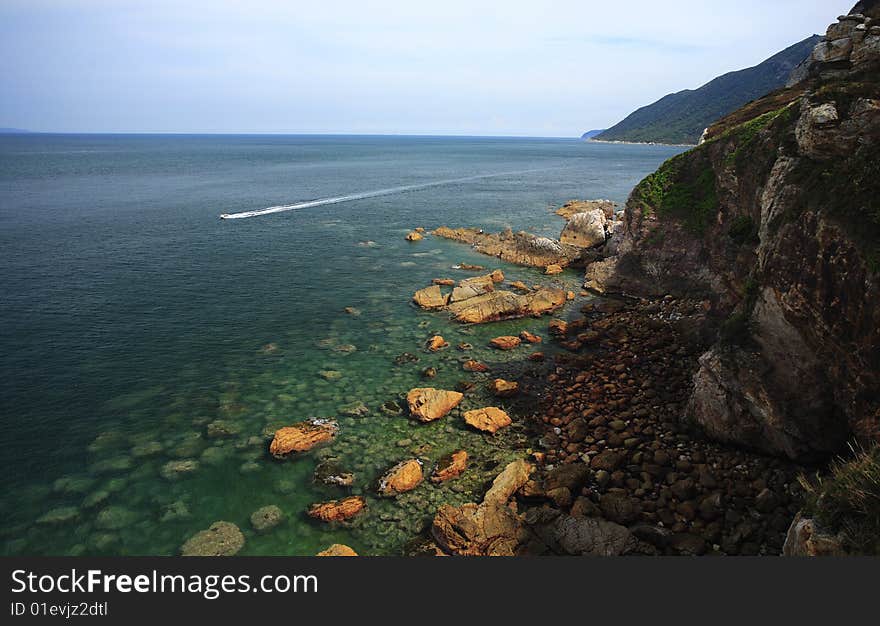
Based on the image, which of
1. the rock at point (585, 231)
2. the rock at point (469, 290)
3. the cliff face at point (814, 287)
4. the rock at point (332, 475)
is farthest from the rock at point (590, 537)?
the rock at point (585, 231)

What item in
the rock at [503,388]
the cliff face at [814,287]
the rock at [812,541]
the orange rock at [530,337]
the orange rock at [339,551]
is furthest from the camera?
the orange rock at [530,337]

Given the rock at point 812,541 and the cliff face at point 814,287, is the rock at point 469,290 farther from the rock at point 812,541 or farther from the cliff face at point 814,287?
the rock at point 812,541

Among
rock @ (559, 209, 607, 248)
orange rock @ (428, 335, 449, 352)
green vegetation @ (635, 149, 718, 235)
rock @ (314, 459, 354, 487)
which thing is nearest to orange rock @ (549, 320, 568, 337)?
orange rock @ (428, 335, 449, 352)

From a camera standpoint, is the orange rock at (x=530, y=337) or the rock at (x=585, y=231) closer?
the orange rock at (x=530, y=337)

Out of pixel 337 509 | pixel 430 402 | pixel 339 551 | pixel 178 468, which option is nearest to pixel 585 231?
pixel 430 402

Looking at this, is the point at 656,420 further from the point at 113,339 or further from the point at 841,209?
the point at 113,339

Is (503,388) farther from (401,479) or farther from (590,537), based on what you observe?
(590,537)

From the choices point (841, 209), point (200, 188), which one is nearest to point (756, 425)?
point (841, 209)
